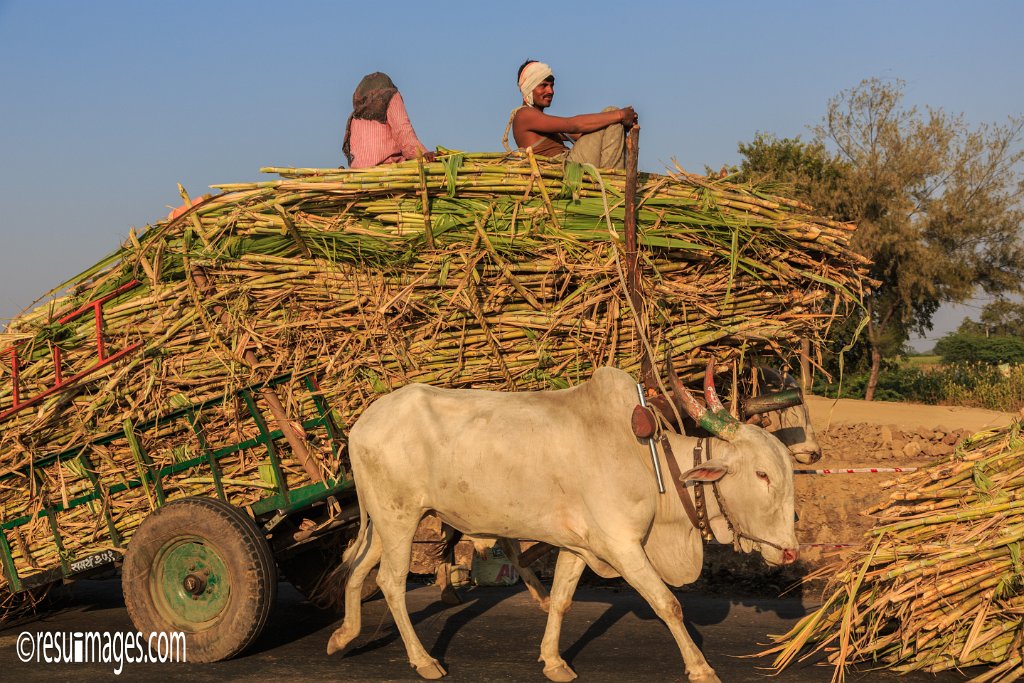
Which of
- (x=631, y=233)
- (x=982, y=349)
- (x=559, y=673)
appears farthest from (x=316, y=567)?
(x=982, y=349)

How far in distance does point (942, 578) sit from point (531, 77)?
3764 millimetres

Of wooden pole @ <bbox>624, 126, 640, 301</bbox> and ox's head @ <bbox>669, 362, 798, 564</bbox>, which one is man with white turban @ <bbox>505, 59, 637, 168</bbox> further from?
ox's head @ <bbox>669, 362, 798, 564</bbox>

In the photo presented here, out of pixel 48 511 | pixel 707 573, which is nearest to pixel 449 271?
pixel 48 511

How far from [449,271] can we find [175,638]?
254 cm

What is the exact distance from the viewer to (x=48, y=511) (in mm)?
6117

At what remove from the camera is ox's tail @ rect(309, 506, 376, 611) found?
6105 mm

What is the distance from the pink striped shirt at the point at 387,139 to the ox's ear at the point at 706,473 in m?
2.72

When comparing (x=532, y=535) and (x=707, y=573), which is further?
(x=707, y=573)

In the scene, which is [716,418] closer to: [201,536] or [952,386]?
[201,536]

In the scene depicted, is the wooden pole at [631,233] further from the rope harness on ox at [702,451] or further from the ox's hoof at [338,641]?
the ox's hoof at [338,641]

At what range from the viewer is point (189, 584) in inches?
229

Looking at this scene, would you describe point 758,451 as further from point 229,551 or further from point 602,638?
point 229,551

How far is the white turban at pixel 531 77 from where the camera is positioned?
6598 mm

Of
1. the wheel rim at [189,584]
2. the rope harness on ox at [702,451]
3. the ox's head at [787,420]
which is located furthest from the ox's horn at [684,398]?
the wheel rim at [189,584]
